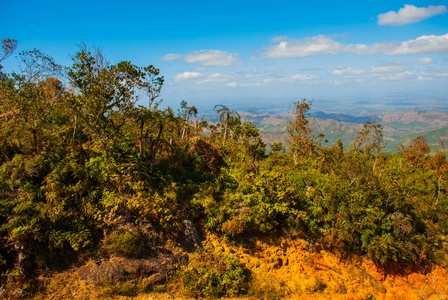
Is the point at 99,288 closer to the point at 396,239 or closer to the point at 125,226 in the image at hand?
the point at 125,226

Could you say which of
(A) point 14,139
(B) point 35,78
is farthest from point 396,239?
(B) point 35,78

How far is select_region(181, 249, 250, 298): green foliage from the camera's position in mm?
9305

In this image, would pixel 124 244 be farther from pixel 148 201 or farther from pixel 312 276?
pixel 312 276

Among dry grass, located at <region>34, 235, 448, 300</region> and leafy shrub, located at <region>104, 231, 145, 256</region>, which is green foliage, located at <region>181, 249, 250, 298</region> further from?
leafy shrub, located at <region>104, 231, 145, 256</region>

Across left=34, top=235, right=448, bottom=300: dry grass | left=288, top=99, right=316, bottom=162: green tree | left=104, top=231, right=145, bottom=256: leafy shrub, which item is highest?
left=288, top=99, right=316, bottom=162: green tree

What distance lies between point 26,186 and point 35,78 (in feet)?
33.9

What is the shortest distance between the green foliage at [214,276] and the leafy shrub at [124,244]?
2.15m

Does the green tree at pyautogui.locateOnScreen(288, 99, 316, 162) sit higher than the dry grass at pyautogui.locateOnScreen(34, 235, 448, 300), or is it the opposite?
the green tree at pyautogui.locateOnScreen(288, 99, 316, 162)

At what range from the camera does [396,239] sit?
11.2 meters

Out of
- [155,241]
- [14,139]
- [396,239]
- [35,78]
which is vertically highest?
[35,78]

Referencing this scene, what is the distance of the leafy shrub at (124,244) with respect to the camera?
9.41m

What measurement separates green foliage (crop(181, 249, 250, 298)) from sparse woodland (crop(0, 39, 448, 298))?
53mm

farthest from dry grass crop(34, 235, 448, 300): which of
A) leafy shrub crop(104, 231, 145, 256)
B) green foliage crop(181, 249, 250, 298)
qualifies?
leafy shrub crop(104, 231, 145, 256)

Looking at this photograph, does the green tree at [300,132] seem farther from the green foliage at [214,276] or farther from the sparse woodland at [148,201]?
the green foliage at [214,276]
